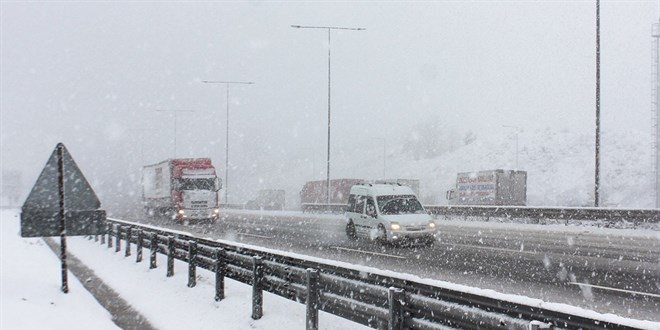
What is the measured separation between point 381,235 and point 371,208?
4.72 ft

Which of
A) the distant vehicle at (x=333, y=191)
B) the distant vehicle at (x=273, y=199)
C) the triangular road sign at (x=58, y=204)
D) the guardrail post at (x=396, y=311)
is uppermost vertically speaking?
the triangular road sign at (x=58, y=204)

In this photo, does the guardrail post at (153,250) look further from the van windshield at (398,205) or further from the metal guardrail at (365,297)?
the van windshield at (398,205)

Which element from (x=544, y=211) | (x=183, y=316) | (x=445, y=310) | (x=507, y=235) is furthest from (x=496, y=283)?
(x=544, y=211)

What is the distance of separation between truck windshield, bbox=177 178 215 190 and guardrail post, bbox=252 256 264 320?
27.4m

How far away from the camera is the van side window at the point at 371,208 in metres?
19.9

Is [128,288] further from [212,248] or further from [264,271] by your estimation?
[264,271]

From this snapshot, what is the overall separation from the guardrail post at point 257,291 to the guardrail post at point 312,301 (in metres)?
1.59

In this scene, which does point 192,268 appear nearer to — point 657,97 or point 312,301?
point 312,301

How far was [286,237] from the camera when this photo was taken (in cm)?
2386

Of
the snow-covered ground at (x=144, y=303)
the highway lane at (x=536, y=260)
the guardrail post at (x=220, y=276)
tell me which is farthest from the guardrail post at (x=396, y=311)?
the guardrail post at (x=220, y=276)

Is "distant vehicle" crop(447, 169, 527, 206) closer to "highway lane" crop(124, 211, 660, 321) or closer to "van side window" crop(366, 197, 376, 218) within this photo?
"highway lane" crop(124, 211, 660, 321)

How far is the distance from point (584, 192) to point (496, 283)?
3532 inches

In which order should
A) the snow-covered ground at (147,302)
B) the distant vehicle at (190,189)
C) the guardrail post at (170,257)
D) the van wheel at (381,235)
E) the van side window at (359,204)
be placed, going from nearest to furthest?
1. the snow-covered ground at (147,302)
2. the guardrail post at (170,257)
3. the van wheel at (381,235)
4. the van side window at (359,204)
5. the distant vehicle at (190,189)

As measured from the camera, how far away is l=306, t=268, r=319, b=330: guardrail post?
24.7 feet
